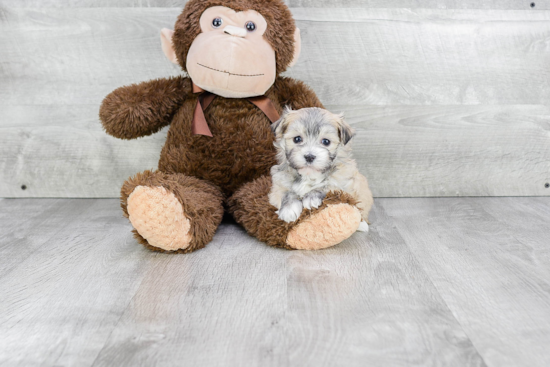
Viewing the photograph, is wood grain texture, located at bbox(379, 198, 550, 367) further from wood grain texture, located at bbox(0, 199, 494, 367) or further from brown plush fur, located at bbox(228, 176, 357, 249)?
brown plush fur, located at bbox(228, 176, 357, 249)

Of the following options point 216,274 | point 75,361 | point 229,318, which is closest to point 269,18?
point 216,274

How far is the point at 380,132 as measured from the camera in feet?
7.14

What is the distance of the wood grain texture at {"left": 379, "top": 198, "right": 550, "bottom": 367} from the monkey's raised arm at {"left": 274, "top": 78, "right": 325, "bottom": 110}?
1.73 feet

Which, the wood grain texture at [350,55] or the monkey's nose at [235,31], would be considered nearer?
the monkey's nose at [235,31]

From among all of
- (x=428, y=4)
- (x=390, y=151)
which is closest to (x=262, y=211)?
(x=390, y=151)

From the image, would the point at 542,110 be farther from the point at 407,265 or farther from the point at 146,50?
the point at 146,50

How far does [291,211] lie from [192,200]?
304 millimetres

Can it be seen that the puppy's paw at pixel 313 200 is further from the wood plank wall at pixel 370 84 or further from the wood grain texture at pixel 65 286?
the wood plank wall at pixel 370 84

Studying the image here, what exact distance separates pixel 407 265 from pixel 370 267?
4.2 inches

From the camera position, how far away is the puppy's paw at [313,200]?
4.84ft

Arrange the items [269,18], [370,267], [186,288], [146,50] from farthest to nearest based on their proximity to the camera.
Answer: [146,50], [269,18], [370,267], [186,288]

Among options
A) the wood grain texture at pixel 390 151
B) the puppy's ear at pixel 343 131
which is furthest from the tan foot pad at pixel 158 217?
the wood grain texture at pixel 390 151

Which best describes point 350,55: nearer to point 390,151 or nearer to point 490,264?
point 390,151

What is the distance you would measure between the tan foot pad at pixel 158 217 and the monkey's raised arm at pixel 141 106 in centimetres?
43
